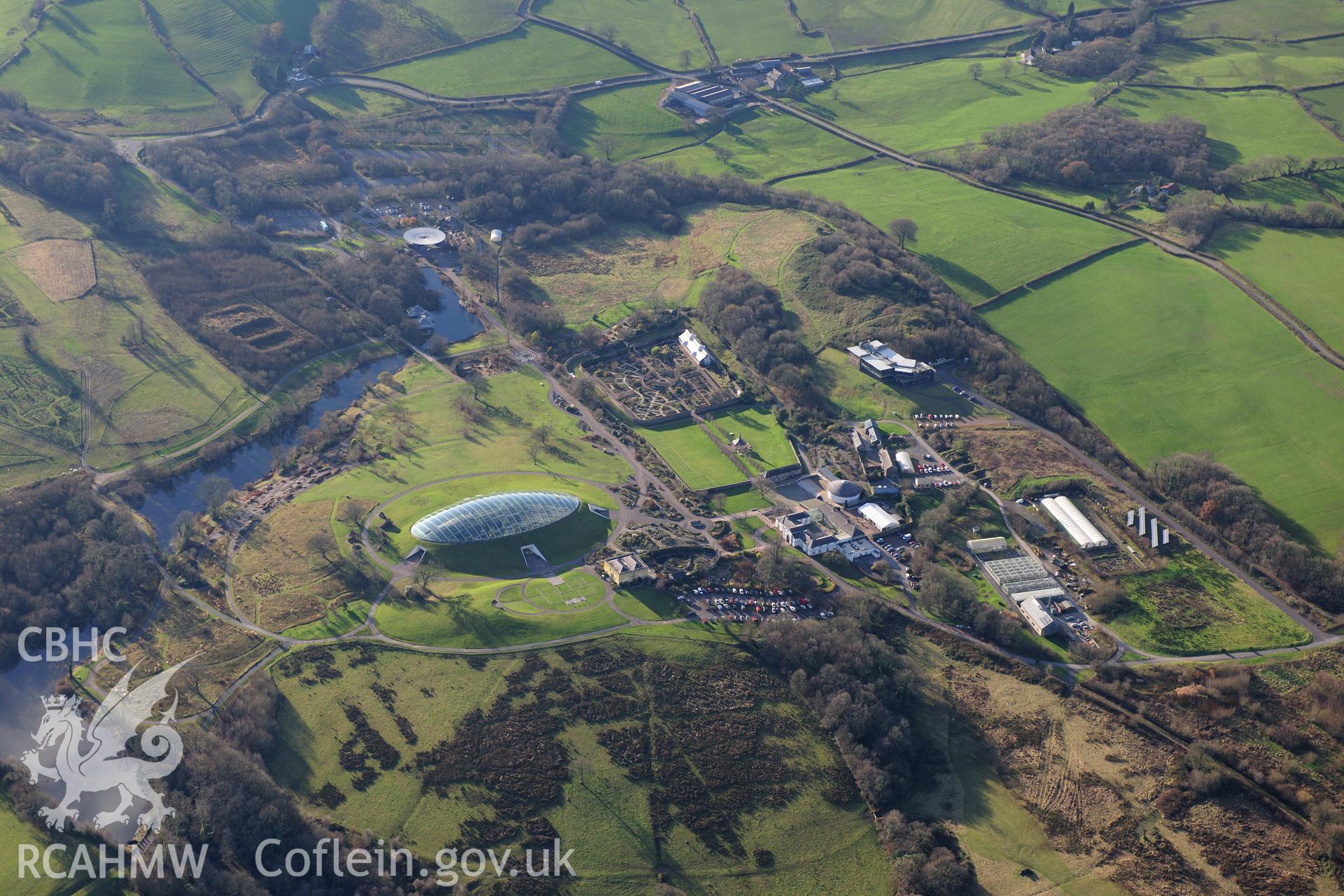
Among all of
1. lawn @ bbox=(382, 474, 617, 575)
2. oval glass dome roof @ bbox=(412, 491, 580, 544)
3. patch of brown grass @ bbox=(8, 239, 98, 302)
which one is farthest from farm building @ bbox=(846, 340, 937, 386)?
patch of brown grass @ bbox=(8, 239, 98, 302)

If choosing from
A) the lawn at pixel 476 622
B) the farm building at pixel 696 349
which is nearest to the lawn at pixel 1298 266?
the farm building at pixel 696 349

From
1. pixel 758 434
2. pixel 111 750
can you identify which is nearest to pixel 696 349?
pixel 758 434

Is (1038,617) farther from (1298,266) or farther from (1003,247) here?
(1298,266)

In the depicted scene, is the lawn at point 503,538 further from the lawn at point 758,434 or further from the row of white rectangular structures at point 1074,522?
the row of white rectangular structures at point 1074,522

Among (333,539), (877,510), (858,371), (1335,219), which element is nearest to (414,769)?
(333,539)

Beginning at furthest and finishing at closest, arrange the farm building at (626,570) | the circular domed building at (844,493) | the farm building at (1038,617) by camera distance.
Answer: the circular domed building at (844,493), the farm building at (626,570), the farm building at (1038,617)

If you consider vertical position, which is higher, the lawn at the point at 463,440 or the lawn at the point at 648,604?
the lawn at the point at 648,604

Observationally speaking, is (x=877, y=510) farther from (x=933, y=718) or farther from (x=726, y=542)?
(x=933, y=718)

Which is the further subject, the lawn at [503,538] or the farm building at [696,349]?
the farm building at [696,349]
